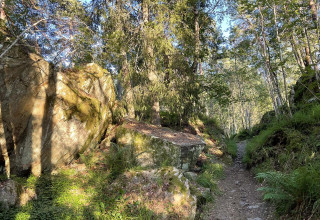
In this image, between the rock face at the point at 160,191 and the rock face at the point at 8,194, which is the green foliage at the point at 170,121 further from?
the rock face at the point at 8,194

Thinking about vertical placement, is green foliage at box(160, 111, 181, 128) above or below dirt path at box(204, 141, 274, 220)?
above

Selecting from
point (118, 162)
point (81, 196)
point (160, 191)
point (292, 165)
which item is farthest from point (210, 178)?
point (81, 196)

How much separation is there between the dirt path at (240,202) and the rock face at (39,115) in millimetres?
3903

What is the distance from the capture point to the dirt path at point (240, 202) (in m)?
3.99

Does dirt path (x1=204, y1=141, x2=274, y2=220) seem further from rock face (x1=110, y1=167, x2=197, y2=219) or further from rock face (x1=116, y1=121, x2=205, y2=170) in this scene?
rock face (x1=116, y1=121, x2=205, y2=170)

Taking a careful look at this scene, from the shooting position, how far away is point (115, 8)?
7660mm

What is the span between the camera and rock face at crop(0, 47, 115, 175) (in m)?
4.36

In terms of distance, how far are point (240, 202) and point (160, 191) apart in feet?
6.94

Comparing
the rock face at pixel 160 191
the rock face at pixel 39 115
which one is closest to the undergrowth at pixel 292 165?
the rock face at pixel 160 191

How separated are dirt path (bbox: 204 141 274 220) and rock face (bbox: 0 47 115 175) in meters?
3.90

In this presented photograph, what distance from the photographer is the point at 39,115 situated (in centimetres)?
468

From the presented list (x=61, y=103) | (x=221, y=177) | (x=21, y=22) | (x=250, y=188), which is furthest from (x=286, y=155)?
(x=21, y=22)

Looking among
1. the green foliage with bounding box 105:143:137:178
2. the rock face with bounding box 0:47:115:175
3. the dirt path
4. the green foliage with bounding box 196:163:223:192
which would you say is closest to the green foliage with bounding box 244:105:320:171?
the dirt path

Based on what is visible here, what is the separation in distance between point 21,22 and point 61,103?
2.98m
